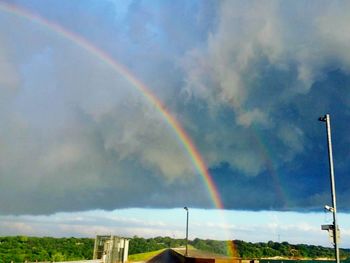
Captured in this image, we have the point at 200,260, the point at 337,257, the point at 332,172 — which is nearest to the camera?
the point at 337,257

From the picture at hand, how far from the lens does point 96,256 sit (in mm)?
58844

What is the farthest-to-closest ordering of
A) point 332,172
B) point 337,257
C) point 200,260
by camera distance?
1. point 200,260
2. point 332,172
3. point 337,257

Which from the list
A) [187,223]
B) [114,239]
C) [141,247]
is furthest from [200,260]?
[141,247]

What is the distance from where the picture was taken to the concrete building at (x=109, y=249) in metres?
56.5

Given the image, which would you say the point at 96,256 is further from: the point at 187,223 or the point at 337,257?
the point at 337,257

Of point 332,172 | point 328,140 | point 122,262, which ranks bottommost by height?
point 122,262

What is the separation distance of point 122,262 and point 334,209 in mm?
46944

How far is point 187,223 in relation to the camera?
5784 cm

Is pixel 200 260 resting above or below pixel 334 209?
below

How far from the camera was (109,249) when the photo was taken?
57344 mm

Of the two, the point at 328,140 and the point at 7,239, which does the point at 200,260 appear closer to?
the point at 328,140

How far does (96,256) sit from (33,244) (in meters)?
136

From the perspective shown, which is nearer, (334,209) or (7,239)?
(334,209)

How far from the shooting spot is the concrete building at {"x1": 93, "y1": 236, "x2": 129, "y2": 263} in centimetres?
5650
